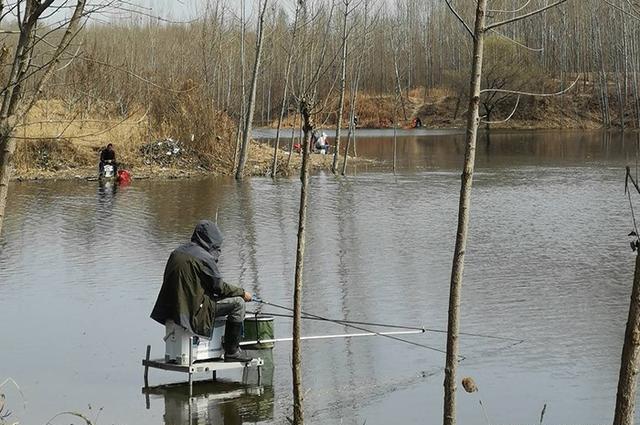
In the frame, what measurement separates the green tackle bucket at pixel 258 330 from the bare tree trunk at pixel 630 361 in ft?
19.3

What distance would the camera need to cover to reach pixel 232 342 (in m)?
10.1

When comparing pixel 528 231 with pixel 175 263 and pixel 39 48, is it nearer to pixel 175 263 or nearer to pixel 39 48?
pixel 175 263

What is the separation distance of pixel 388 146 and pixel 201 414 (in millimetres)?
48155

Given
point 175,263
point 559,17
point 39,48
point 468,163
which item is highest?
point 559,17

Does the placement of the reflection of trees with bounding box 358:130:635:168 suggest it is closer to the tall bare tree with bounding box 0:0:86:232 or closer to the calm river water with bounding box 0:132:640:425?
the calm river water with bounding box 0:132:640:425

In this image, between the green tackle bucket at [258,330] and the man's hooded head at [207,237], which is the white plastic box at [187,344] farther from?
the man's hooded head at [207,237]

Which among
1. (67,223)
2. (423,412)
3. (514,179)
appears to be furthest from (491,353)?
(514,179)

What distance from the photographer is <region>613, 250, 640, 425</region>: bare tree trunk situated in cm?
492

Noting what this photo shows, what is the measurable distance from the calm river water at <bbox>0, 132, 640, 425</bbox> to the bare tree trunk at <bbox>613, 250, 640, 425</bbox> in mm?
4503

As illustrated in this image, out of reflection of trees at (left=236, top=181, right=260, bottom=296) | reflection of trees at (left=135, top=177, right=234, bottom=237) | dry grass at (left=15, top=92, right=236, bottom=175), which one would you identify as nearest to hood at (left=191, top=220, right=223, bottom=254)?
reflection of trees at (left=236, top=181, right=260, bottom=296)

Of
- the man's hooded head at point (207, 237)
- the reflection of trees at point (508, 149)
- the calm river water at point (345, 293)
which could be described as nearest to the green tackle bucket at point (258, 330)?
the calm river water at point (345, 293)

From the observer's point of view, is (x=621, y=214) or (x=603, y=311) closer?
(x=603, y=311)

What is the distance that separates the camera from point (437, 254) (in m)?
18.6

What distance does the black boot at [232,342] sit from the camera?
10.0 m
